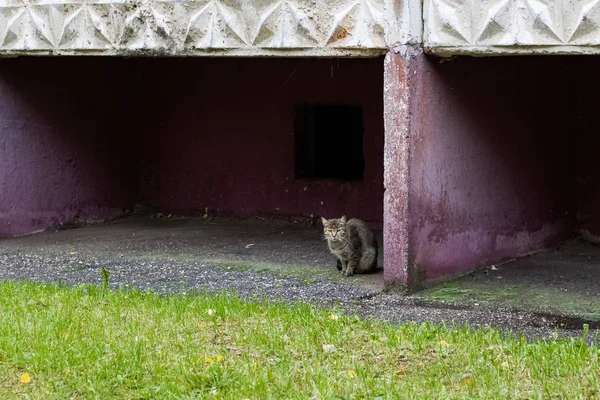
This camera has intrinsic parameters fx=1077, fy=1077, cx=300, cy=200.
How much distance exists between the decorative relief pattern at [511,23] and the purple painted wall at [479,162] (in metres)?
0.39

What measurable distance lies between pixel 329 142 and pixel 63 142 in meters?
3.51

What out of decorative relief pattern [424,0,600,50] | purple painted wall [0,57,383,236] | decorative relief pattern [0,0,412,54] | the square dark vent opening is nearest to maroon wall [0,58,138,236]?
purple painted wall [0,57,383,236]

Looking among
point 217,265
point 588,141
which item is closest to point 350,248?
point 217,265

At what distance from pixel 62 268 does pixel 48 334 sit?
10.8ft

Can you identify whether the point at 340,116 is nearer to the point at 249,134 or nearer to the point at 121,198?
the point at 249,134

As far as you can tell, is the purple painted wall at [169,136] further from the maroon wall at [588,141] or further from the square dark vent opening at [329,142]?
the maroon wall at [588,141]

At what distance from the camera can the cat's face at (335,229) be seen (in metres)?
10.4

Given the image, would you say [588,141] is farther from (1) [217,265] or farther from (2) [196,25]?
(2) [196,25]

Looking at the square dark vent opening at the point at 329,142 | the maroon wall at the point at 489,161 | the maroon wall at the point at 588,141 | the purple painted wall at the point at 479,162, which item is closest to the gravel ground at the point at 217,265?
the purple painted wall at the point at 479,162

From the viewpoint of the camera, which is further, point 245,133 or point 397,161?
point 245,133

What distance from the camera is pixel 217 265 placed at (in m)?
10.9

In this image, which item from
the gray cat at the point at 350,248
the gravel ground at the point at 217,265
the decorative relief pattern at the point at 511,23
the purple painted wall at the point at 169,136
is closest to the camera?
the decorative relief pattern at the point at 511,23

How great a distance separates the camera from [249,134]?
13828 mm

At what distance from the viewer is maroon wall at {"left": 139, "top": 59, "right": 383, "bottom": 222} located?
12.9 meters
